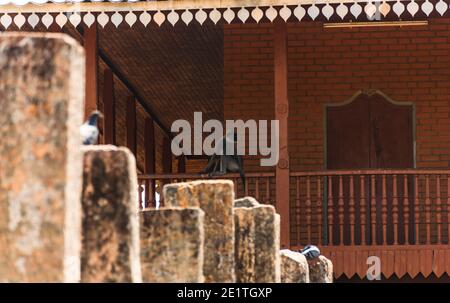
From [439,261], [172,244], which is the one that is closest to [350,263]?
[439,261]

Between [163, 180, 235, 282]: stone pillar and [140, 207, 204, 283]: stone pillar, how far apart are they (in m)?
0.85

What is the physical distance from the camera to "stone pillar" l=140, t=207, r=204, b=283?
21.3 feet

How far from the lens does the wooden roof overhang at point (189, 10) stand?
54.3ft

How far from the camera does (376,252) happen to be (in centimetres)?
1730

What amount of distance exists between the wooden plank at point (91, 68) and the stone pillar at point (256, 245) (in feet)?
30.0

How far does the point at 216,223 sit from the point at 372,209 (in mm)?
9936

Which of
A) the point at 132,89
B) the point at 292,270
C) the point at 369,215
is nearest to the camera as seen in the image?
the point at 292,270

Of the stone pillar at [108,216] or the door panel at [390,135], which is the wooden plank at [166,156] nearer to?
the door panel at [390,135]

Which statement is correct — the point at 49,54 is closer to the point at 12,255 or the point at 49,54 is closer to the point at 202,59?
the point at 12,255

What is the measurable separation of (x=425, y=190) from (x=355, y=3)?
3.10 m

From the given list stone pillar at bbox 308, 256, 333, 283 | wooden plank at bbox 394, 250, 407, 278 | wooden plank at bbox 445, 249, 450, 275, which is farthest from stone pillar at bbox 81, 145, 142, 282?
wooden plank at bbox 445, 249, 450, 275

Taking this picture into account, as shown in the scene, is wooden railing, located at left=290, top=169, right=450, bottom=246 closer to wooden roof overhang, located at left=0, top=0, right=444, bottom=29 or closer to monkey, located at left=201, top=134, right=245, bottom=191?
monkey, located at left=201, top=134, right=245, bottom=191

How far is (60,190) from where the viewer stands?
4809mm

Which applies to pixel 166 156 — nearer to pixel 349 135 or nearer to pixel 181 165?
pixel 181 165
